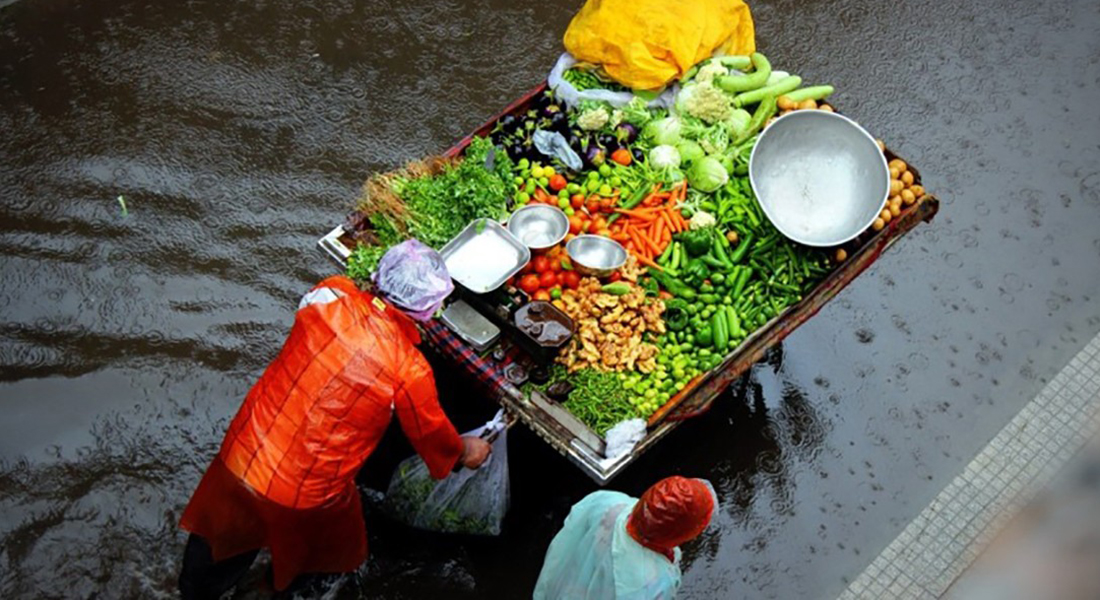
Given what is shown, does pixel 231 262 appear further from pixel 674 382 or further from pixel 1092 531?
pixel 1092 531

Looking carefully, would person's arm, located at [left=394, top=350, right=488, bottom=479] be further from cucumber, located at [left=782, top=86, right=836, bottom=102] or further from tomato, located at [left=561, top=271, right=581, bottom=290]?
cucumber, located at [left=782, top=86, right=836, bottom=102]

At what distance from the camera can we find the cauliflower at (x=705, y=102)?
206 inches

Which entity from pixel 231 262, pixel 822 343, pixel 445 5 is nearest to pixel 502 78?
pixel 445 5

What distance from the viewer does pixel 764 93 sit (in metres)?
5.41

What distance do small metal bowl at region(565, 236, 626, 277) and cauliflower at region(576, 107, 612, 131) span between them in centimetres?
71

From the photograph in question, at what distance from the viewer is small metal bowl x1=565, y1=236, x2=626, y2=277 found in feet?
15.5

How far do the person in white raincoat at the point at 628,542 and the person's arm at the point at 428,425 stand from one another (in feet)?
1.95

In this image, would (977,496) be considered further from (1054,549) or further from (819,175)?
(1054,549)

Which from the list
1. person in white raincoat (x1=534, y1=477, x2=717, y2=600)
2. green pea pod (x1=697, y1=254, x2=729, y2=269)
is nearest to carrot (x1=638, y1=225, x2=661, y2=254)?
green pea pod (x1=697, y1=254, x2=729, y2=269)

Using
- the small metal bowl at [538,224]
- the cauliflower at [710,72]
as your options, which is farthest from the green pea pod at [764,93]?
the small metal bowl at [538,224]

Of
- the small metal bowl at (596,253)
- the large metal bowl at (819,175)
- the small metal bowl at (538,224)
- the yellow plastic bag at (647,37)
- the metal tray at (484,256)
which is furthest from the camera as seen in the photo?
the yellow plastic bag at (647,37)

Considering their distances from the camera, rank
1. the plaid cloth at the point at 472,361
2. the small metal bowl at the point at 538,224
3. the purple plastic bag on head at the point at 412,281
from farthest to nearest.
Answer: the small metal bowl at the point at 538,224
the plaid cloth at the point at 472,361
the purple plastic bag on head at the point at 412,281

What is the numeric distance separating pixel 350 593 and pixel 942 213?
14.1 feet

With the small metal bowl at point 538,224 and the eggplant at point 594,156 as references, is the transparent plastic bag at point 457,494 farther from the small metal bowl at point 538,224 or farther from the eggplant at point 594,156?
the eggplant at point 594,156
